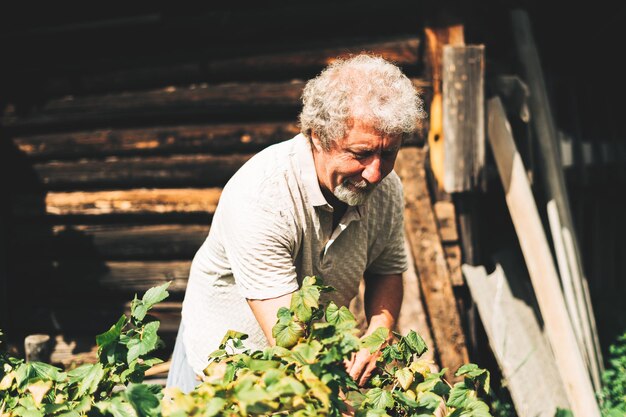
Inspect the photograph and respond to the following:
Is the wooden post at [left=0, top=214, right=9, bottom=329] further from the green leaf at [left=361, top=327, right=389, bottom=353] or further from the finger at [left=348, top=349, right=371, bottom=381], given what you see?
the green leaf at [left=361, top=327, right=389, bottom=353]

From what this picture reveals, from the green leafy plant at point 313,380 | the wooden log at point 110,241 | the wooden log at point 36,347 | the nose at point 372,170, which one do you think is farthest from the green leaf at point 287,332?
the wooden log at point 110,241

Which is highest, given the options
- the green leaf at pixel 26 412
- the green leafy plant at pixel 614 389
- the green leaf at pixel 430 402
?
the green leaf at pixel 26 412

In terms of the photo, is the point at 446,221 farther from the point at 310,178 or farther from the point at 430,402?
the point at 430,402

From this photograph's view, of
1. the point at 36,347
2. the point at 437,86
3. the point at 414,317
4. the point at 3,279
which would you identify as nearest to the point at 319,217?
the point at 414,317

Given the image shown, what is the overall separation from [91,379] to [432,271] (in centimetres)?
227

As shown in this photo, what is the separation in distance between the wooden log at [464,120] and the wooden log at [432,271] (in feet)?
0.59

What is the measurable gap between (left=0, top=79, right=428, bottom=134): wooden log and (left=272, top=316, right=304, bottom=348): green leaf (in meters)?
2.63

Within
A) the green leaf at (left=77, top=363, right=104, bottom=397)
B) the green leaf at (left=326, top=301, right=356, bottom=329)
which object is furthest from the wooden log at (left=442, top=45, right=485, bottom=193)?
the green leaf at (left=77, top=363, right=104, bottom=397)

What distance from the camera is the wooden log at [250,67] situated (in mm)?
3902

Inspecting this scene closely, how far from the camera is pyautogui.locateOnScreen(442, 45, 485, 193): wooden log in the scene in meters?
3.46

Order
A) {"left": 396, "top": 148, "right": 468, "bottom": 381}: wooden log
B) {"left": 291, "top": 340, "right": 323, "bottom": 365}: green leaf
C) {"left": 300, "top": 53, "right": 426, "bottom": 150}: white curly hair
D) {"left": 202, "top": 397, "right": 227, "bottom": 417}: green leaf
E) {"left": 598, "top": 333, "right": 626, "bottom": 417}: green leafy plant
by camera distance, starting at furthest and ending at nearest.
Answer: {"left": 598, "top": 333, "right": 626, "bottom": 417}: green leafy plant → {"left": 396, "top": 148, "right": 468, "bottom": 381}: wooden log → {"left": 300, "top": 53, "right": 426, "bottom": 150}: white curly hair → {"left": 291, "top": 340, "right": 323, "bottom": 365}: green leaf → {"left": 202, "top": 397, "right": 227, "bottom": 417}: green leaf

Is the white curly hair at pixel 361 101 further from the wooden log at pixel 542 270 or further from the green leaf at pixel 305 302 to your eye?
the wooden log at pixel 542 270

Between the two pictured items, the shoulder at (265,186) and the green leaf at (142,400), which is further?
the shoulder at (265,186)

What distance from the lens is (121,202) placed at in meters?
4.41
